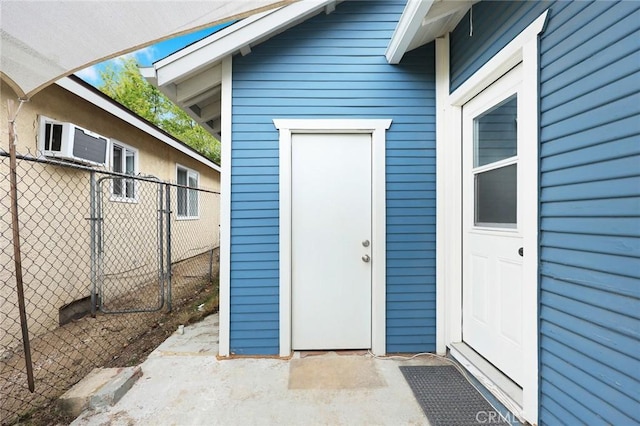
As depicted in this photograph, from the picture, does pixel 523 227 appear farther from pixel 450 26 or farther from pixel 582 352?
pixel 450 26

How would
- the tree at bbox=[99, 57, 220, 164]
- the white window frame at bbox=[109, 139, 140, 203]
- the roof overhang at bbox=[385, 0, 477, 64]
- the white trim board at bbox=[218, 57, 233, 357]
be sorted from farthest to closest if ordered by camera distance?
the tree at bbox=[99, 57, 220, 164], the white window frame at bbox=[109, 139, 140, 203], the white trim board at bbox=[218, 57, 233, 357], the roof overhang at bbox=[385, 0, 477, 64]

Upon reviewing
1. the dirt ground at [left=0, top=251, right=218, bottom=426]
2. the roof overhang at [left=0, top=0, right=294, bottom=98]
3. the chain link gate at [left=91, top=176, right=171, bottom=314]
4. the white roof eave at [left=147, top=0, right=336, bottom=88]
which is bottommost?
the dirt ground at [left=0, top=251, right=218, bottom=426]

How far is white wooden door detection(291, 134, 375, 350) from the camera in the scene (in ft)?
8.46

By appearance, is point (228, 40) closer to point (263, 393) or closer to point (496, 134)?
point (496, 134)

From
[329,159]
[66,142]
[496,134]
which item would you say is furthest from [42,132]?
[496,134]

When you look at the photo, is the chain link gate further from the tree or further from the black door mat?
the tree

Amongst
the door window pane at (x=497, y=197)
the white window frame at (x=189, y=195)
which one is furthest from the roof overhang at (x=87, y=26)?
the white window frame at (x=189, y=195)

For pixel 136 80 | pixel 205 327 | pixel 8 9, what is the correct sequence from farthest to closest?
pixel 136 80
pixel 205 327
pixel 8 9

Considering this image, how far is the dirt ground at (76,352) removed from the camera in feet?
6.14

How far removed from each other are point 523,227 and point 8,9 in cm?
268

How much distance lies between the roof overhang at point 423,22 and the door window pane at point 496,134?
2.77 ft

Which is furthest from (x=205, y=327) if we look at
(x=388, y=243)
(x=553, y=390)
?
(x=553, y=390)

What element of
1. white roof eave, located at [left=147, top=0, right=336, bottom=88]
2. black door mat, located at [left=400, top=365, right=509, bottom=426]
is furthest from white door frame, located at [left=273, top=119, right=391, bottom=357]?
white roof eave, located at [left=147, top=0, right=336, bottom=88]

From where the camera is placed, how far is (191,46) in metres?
2.34
